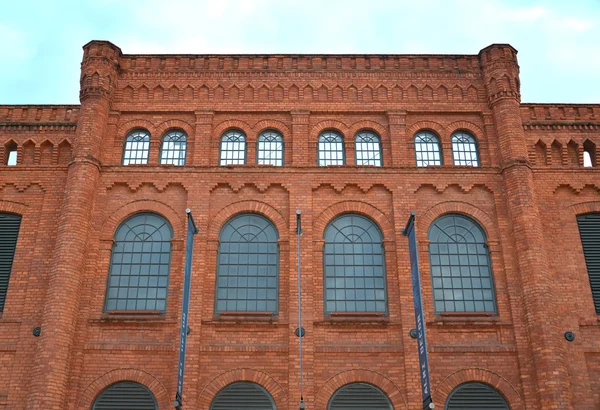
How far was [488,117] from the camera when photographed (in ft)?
66.0

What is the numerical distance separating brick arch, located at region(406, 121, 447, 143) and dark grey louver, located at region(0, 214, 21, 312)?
488 inches

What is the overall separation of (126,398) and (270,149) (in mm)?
8491

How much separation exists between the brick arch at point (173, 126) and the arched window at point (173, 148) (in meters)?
0.17

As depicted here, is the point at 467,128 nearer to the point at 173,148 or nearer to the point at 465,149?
the point at 465,149

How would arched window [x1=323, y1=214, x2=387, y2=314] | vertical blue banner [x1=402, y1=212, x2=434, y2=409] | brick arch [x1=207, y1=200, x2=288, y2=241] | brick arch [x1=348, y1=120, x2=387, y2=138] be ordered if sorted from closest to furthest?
vertical blue banner [x1=402, y1=212, x2=434, y2=409]
arched window [x1=323, y1=214, x2=387, y2=314]
brick arch [x1=207, y1=200, x2=288, y2=241]
brick arch [x1=348, y1=120, x2=387, y2=138]

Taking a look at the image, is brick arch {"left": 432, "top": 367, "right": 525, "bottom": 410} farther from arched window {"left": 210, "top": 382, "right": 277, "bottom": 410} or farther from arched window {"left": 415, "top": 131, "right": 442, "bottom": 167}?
arched window {"left": 415, "top": 131, "right": 442, "bottom": 167}

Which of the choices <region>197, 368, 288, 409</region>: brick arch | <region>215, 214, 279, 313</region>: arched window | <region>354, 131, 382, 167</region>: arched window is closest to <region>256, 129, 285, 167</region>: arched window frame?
<region>215, 214, 279, 313</region>: arched window

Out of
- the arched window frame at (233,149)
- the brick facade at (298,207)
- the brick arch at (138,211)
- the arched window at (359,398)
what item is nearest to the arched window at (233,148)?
the arched window frame at (233,149)

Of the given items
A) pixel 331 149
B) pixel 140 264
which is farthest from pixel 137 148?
pixel 331 149

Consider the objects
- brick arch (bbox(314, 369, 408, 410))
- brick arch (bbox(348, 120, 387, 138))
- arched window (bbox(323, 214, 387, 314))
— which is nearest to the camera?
brick arch (bbox(314, 369, 408, 410))

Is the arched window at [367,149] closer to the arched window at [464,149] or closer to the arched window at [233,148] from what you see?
the arched window at [464,149]

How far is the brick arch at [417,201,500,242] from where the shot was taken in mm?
18391

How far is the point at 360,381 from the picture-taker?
16.3 metres

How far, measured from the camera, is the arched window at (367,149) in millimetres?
19625
